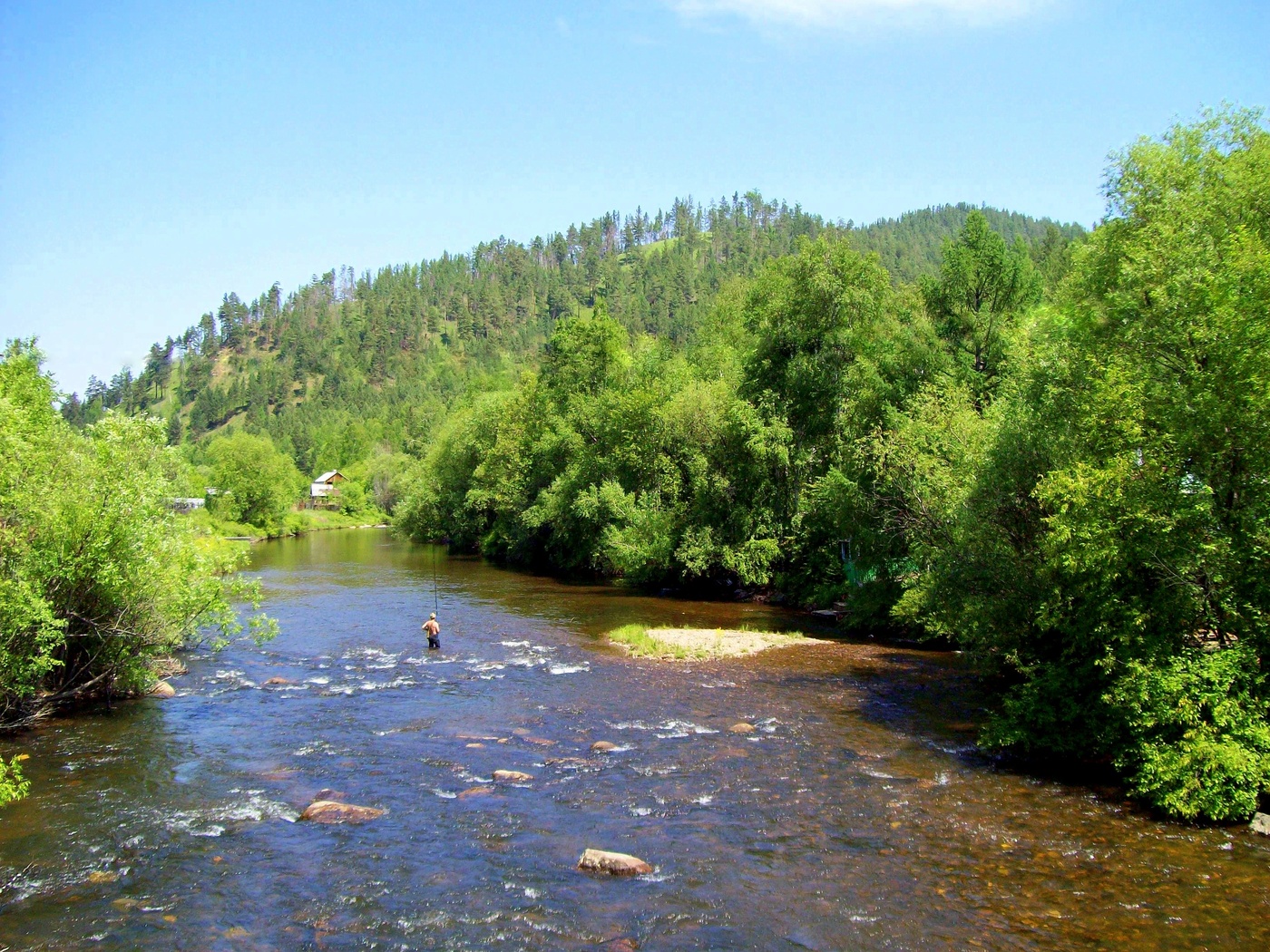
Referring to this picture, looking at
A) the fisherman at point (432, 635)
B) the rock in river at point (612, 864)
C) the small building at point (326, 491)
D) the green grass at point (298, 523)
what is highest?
the small building at point (326, 491)

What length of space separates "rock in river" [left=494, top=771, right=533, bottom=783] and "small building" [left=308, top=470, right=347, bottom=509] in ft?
502

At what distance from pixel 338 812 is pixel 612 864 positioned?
628 cm

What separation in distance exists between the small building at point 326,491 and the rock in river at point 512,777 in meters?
153

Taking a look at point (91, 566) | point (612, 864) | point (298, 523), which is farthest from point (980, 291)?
point (298, 523)

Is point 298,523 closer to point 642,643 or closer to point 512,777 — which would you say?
point 642,643

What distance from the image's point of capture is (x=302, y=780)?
66.1 feet

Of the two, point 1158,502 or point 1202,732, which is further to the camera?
point 1158,502

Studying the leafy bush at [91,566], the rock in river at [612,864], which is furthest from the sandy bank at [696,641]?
the rock in river at [612,864]

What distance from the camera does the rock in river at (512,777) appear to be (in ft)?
65.9

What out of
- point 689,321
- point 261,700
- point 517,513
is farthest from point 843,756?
point 689,321

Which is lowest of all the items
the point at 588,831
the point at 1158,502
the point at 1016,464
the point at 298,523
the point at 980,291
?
the point at 588,831

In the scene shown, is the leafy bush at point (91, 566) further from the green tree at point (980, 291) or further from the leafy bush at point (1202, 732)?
the green tree at point (980, 291)

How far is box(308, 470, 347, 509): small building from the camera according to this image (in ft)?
550

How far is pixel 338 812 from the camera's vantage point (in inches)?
711
